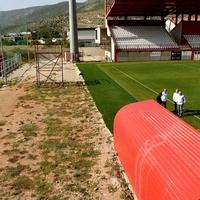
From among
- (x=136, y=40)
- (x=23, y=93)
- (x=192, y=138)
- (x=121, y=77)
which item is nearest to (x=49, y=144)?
(x=192, y=138)

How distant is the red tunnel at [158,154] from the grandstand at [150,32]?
47421 mm

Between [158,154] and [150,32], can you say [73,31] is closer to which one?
[150,32]

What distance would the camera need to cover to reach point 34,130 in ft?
62.8

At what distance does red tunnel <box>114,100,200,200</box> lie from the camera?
7.76 m

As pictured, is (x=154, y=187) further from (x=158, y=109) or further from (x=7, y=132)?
(x=7, y=132)

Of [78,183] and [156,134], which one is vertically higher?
[156,134]

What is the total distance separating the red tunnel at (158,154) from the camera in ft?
25.5

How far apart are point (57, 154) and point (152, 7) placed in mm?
53429

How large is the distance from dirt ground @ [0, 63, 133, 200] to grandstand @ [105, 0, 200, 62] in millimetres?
38016

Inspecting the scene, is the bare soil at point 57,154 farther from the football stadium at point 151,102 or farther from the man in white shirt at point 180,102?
the man in white shirt at point 180,102

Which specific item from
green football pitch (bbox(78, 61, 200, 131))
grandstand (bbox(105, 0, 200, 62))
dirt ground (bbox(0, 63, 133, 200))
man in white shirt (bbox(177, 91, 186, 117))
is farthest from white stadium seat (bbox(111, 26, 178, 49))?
man in white shirt (bbox(177, 91, 186, 117))

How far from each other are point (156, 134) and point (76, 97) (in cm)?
1840

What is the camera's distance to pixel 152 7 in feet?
210

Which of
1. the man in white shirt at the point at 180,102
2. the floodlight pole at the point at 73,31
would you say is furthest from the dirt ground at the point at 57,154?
the floodlight pole at the point at 73,31
